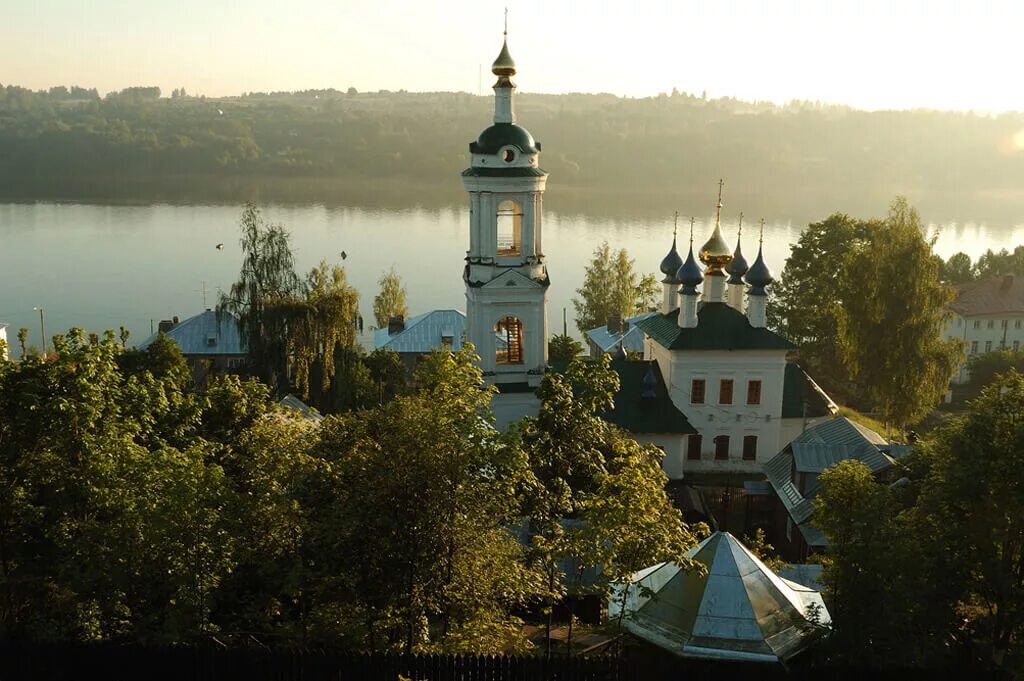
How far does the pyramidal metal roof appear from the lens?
10039mm

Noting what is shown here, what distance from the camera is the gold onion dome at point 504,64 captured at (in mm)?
18469

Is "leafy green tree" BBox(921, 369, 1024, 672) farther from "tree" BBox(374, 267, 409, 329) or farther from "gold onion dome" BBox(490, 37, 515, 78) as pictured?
"tree" BBox(374, 267, 409, 329)

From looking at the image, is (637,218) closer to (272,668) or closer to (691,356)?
(691,356)

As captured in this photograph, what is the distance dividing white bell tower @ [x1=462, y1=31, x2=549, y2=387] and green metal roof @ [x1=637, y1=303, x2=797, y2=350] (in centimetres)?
317

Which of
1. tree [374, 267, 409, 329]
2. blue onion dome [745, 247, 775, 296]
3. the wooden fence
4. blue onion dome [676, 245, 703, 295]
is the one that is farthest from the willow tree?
tree [374, 267, 409, 329]

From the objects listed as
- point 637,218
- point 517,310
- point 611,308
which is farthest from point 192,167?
point 517,310

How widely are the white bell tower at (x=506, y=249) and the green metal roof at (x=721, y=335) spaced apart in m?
3.17

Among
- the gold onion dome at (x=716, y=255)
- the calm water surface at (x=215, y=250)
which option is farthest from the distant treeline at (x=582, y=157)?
the gold onion dome at (x=716, y=255)

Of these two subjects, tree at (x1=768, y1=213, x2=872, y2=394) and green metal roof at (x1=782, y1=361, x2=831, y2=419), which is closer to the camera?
green metal roof at (x1=782, y1=361, x2=831, y2=419)

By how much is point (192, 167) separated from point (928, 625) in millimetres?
115024

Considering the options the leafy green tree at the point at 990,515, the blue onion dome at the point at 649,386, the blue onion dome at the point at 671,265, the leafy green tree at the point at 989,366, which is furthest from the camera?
the leafy green tree at the point at 989,366

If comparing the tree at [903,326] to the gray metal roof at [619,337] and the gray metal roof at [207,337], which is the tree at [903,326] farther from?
the gray metal roof at [207,337]

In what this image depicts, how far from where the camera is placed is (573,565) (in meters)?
13.0

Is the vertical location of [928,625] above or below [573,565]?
above
